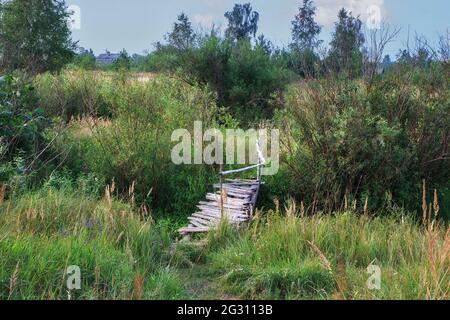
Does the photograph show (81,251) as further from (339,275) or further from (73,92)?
(73,92)

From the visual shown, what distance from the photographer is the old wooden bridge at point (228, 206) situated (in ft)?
21.5

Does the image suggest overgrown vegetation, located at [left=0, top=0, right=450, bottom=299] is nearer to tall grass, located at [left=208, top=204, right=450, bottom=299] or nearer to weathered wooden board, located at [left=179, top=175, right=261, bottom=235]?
tall grass, located at [left=208, top=204, right=450, bottom=299]

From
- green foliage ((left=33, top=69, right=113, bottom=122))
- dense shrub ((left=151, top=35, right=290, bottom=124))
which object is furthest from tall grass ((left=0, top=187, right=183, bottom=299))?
dense shrub ((left=151, top=35, right=290, bottom=124))

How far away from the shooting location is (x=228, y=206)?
737 cm

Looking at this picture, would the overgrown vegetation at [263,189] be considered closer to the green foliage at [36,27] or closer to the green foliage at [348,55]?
the green foliage at [348,55]

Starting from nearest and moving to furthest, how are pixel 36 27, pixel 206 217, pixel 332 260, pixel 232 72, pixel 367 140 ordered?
pixel 332 260 < pixel 206 217 < pixel 367 140 < pixel 232 72 < pixel 36 27

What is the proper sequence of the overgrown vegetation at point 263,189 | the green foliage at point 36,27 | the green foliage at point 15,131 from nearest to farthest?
1. the overgrown vegetation at point 263,189
2. the green foliage at point 15,131
3. the green foliage at point 36,27

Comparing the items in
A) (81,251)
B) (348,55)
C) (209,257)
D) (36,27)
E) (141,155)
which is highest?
(36,27)

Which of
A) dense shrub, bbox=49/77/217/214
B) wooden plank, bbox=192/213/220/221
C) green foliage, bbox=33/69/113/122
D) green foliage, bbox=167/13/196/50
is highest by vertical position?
green foliage, bbox=167/13/196/50

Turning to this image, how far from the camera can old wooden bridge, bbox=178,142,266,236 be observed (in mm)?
6547

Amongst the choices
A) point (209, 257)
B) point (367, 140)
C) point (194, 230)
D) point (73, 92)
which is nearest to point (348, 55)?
point (367, 140)

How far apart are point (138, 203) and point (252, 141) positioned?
3.42m

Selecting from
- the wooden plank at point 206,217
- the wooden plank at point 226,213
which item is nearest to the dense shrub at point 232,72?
the wooden plank at point 226,213
